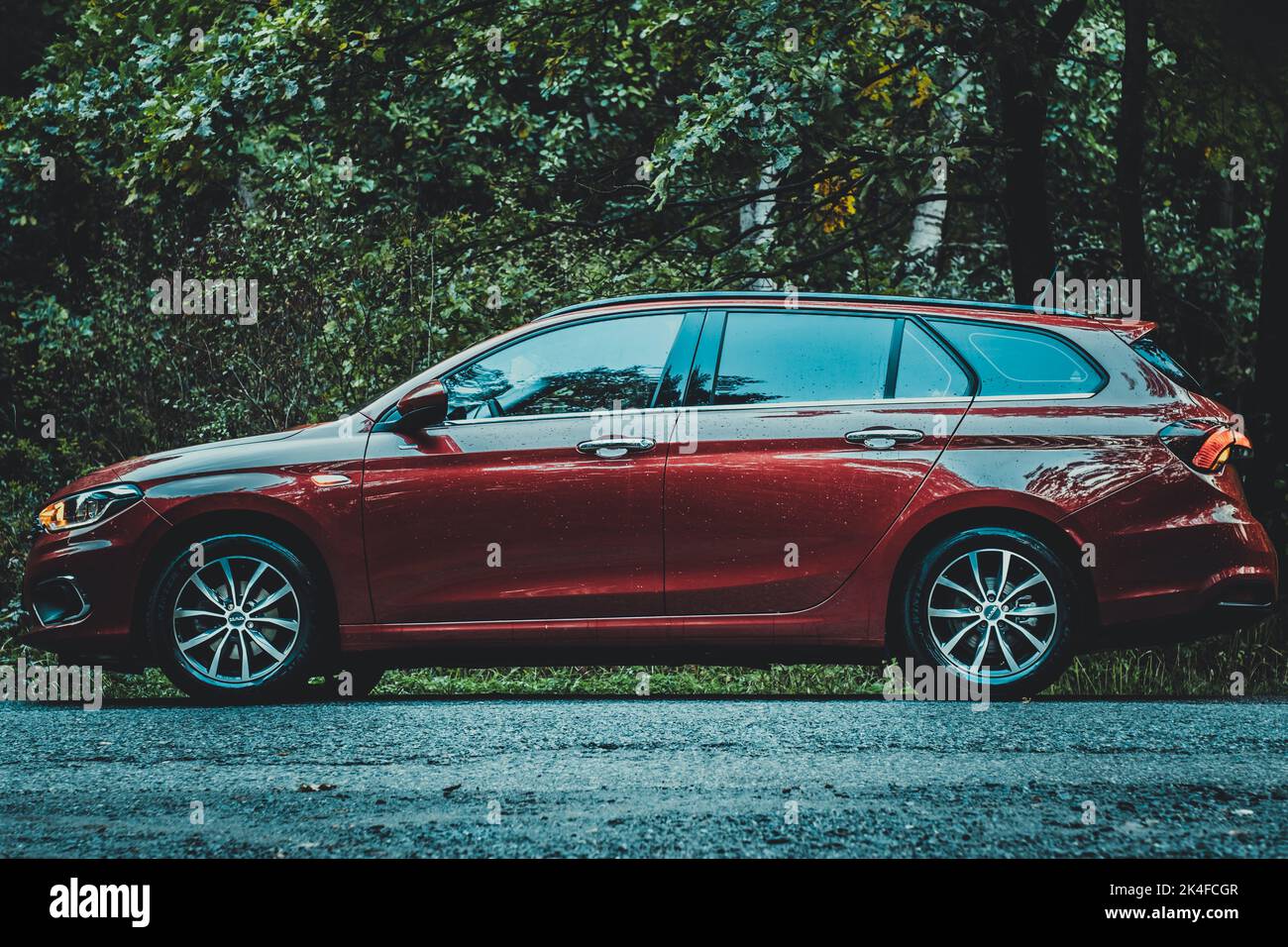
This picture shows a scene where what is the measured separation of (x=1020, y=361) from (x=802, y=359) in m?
0.95

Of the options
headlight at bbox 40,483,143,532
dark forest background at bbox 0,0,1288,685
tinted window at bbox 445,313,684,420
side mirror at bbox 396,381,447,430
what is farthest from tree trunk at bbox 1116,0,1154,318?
headlight at bbox 40,483,143,532

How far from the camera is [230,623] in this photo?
22.8 feet

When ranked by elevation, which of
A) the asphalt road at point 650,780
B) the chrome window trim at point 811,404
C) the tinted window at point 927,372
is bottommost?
the asphalt road at point 650,780

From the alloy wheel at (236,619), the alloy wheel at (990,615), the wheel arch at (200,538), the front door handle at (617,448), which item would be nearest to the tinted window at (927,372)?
the alloy wheel at (990,615)

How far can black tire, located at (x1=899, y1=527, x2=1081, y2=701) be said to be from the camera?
6699mm

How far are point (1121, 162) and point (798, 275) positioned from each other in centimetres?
331

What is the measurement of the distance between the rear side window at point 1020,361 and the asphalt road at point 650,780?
4.50 feet

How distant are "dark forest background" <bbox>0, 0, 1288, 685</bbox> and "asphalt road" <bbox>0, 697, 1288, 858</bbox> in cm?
369

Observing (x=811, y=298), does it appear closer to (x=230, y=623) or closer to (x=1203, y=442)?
(x=1203, y=442)

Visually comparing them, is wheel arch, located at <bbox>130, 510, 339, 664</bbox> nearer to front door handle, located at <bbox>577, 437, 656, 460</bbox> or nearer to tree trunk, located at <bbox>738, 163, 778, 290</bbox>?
front door handle, located at <bbox>577, 437, 656, 460</bbox>

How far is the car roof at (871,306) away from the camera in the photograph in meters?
7.01

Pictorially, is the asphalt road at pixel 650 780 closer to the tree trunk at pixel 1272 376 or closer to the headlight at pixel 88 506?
the headlight at pixel 88 506
